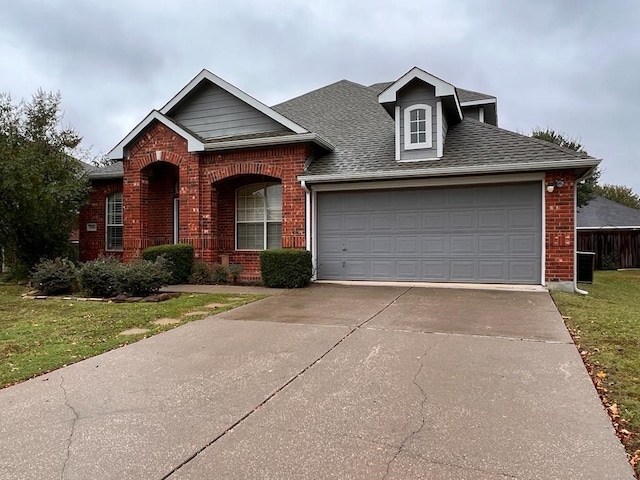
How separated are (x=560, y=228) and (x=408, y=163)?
374 cm

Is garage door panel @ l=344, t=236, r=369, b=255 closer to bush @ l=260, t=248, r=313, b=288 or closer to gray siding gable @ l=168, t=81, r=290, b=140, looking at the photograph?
bush @ l=260, t=248, r=313, b=288

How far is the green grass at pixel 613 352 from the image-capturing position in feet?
10.6

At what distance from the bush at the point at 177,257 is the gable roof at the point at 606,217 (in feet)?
70.1

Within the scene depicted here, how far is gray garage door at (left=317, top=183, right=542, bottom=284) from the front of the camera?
10.1 m

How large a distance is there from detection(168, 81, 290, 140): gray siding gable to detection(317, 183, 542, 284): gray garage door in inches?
112

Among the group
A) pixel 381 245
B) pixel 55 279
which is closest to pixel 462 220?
pixel 381 245

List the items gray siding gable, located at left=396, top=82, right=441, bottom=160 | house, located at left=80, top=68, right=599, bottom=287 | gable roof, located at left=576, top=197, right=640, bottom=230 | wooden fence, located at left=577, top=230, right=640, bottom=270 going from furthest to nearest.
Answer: gable roof, located at left=576, top=197, right=640, bottom=230 → wooden fence, located at left=577, top=230, right=640, bottom=270 → gray siding gable, located at left=396, top=82, right=441, bottom=160 → house, located at left=80, top=68, right=599, bottom=287

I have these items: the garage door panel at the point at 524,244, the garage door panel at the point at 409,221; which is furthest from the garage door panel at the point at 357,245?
the garage door panel at the point at 524,244

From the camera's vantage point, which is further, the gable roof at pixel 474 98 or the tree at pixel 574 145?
the tree at pixel 574 145

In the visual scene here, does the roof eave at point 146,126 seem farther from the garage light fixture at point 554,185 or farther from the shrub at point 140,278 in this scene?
the garage light fixture at point 554,185

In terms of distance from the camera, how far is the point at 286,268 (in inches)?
410

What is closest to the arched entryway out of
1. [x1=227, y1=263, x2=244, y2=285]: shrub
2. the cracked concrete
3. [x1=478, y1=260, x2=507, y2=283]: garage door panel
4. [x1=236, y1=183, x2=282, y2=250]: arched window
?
[x1=236, y1=183, x2=282, y2=250]: arched window

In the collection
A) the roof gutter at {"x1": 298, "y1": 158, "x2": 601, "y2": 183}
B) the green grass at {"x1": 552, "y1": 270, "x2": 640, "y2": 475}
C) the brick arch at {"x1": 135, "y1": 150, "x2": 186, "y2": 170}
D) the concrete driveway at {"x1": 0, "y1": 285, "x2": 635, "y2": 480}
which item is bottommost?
the concrete driveway at {"x1": 0, "y1": 285, "x2": 635, "y2": 480}

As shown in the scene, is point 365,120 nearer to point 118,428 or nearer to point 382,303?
point 382,303
